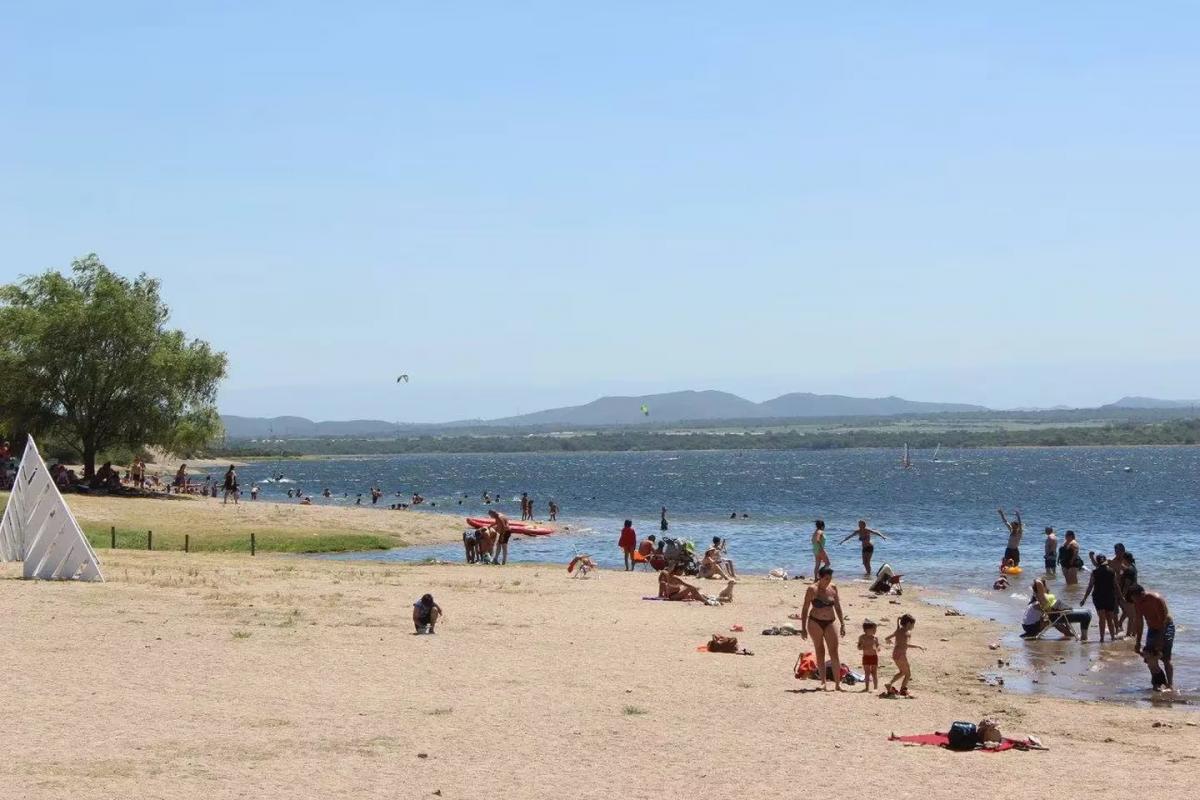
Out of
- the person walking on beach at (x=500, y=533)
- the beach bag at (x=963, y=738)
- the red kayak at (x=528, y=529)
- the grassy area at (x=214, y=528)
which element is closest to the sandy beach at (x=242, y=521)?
the grassy area at (x=214, y=528)

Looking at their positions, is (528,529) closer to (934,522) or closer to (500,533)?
(500,533)

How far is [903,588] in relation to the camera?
32594 mm

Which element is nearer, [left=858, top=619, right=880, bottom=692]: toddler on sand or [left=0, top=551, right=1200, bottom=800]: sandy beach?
[left=0, top=551, right=1200, bottom=800]: sandy beach

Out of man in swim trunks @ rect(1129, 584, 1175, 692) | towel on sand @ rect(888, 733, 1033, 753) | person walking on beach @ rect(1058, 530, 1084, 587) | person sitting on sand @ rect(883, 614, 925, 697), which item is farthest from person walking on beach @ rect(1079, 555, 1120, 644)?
towel on sand @ rect(888, 733, 1033, 753)

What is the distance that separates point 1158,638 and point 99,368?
147 feet

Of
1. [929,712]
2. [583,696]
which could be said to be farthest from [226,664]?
[929,712]

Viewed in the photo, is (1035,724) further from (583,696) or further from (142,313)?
(142,313)

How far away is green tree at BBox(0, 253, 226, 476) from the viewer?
51219 mm

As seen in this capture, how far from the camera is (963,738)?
43.2 ft

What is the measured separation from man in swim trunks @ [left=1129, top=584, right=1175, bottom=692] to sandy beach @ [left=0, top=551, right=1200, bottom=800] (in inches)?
63.0

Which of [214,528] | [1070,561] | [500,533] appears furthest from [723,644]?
[214,528]

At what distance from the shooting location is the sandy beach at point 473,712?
37.8ft

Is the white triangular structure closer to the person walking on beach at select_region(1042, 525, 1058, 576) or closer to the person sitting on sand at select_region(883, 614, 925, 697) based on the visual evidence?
the person sitting on sand at select_region(883, 614, 925, 697)

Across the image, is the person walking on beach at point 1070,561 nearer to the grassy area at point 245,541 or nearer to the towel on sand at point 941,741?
the towel on sand at point 941,741
